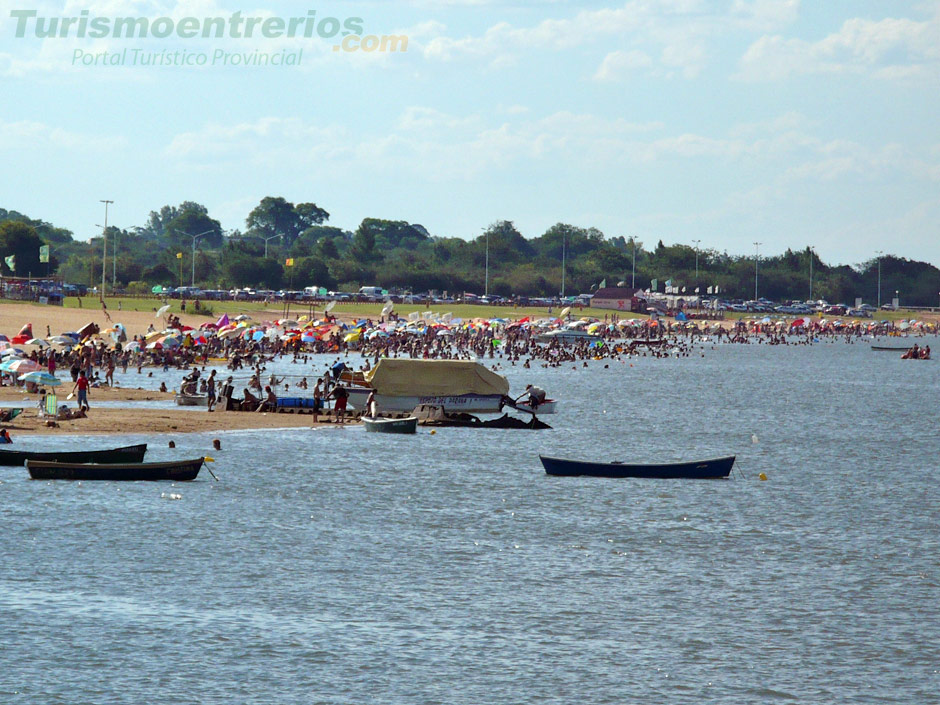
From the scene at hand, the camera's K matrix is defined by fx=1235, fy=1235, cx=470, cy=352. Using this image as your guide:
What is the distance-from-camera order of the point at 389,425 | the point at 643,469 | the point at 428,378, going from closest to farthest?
the point at 643,469
the point at 389,425
the point at 428,378

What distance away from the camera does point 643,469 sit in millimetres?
47281

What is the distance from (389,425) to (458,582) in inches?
1095

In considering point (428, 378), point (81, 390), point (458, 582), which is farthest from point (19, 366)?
point (458, 582)

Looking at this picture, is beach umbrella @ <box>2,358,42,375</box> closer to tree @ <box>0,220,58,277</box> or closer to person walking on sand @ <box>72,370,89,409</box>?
person walking on sand @ <box>72,370,89,409</box>

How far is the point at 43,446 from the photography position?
158 feet

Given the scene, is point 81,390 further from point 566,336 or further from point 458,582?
point 566,336

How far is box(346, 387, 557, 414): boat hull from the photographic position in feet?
205

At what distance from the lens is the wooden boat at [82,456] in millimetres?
41312

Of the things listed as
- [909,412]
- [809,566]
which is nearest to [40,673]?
[809,566]

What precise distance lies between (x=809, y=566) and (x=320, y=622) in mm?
14155

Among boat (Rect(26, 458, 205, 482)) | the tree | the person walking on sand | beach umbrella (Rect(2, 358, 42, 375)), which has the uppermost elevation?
the tree

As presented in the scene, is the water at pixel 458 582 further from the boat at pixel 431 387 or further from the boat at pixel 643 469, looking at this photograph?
the boat at pixel 431 387

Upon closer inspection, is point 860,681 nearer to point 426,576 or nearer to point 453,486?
point 426,576

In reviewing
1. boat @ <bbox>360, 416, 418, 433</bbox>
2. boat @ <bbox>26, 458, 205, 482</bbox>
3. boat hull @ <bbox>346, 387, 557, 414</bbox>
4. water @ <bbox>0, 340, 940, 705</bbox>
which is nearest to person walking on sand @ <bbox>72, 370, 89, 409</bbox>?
water @ <bbox>0, 340, 940, 705</bbox>
